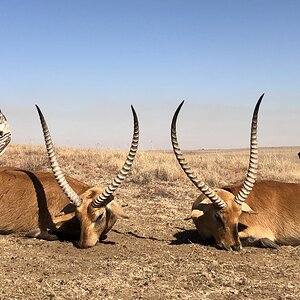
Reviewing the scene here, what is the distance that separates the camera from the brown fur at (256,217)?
7.24 metres

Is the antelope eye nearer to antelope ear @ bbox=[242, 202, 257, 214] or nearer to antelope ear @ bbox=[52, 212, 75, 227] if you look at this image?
antelope ear @ bbox=[242, 202, 257, 214]

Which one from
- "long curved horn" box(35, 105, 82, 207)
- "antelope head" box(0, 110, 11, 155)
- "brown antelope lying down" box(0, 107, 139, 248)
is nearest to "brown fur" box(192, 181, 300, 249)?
"brown antelope lying down" box(0, 107, 139, 248)

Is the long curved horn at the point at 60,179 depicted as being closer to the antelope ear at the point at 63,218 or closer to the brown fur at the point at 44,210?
the brown fur at the point at 44,210

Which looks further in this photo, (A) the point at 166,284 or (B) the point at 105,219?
(B) the point at 105,219

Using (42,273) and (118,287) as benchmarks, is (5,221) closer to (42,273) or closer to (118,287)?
(42,273)

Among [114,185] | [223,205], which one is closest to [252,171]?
[223,205]

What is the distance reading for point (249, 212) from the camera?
7.35 metres

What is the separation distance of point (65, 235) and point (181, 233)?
2.06 m

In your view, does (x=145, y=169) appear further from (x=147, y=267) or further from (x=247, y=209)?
(x=147, y=267)

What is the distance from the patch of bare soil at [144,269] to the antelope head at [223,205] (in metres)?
0.23

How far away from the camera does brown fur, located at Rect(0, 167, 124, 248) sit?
7.32 meters

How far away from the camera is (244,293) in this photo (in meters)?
5.14

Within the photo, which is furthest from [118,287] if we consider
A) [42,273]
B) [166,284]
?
[42,273]

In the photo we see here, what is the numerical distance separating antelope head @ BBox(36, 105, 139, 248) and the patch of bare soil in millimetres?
220
